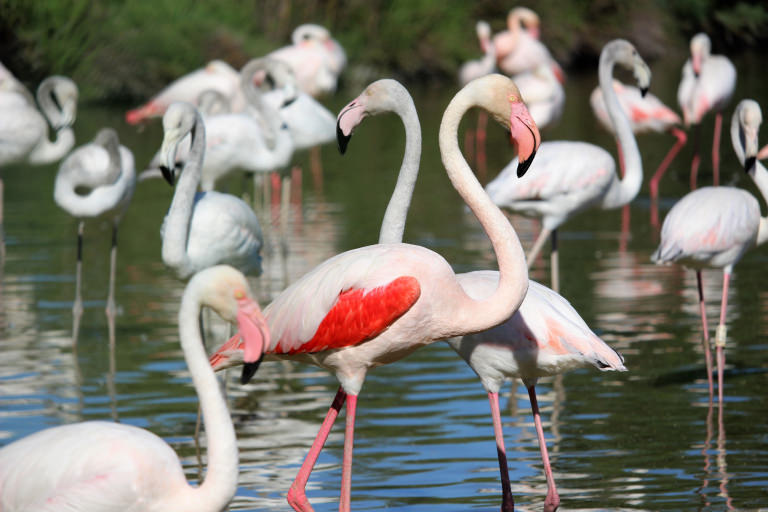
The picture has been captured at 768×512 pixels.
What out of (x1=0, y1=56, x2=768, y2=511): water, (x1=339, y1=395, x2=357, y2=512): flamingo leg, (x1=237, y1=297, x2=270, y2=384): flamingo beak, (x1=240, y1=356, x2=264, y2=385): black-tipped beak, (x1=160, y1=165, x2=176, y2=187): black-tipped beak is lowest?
(x1=0, y1=56, x2=768, y2=511): water

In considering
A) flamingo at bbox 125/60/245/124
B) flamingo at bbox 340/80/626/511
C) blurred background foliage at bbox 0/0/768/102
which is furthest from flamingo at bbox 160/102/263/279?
blurred background foliage at bbox 0/0/768/102

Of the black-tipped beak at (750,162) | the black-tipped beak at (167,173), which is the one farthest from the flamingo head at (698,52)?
the black-tipped beak at (167,173)

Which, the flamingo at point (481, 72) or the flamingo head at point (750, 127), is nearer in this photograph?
the flamingo head at point (750, 127)

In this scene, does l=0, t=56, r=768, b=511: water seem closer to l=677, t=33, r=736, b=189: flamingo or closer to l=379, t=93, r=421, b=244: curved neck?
l=379, t=93, r=421, b=244: curved neck

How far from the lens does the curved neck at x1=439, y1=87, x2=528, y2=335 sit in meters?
4.42

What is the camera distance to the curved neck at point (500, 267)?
14.5 ft

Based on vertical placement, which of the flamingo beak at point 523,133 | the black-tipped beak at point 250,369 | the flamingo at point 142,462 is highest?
the flamingo beak at point 523,133

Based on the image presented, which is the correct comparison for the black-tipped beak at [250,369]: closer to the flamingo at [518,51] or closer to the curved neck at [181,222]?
the curved neck at [181,222]

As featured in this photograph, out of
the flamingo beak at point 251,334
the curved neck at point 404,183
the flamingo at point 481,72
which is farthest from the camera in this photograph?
the flamingo at point 481,72

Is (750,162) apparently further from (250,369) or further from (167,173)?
(250,369)

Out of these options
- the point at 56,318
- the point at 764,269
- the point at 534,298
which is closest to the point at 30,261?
the point at 56,318

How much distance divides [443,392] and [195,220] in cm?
151

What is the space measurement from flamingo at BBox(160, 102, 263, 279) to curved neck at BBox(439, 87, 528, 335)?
2.06m

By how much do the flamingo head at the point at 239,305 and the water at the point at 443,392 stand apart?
139 centimetres
